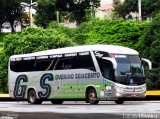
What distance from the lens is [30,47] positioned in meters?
44.8

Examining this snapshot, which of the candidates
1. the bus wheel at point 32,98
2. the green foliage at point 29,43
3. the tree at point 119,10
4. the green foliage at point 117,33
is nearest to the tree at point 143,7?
the tree at point 119,10

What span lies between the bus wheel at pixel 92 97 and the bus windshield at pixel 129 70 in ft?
5.20

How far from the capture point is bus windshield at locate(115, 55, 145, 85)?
96.0 ft

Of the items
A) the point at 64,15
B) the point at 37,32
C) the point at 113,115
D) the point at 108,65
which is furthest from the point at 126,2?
the point at 113,115

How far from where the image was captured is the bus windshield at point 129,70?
96.0 feet

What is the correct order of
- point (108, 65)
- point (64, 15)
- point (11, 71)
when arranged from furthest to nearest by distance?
point (64, 15) → point (11, 71) → point (108, 65)

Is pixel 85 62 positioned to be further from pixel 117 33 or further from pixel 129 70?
pixel 117 33

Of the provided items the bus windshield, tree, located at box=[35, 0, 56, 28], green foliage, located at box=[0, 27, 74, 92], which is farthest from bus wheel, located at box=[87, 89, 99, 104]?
tree, located at box=[35, 0, 56, 28]

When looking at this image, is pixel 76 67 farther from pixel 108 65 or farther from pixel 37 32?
pixel 37 32

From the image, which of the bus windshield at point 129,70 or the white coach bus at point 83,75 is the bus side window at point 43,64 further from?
the bus windshield at point 129,70

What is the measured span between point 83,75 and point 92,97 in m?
1.28

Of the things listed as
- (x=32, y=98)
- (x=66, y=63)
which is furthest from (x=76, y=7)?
(x=66, y=63)

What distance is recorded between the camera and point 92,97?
1188 inches

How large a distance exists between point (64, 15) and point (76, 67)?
58011 mm
